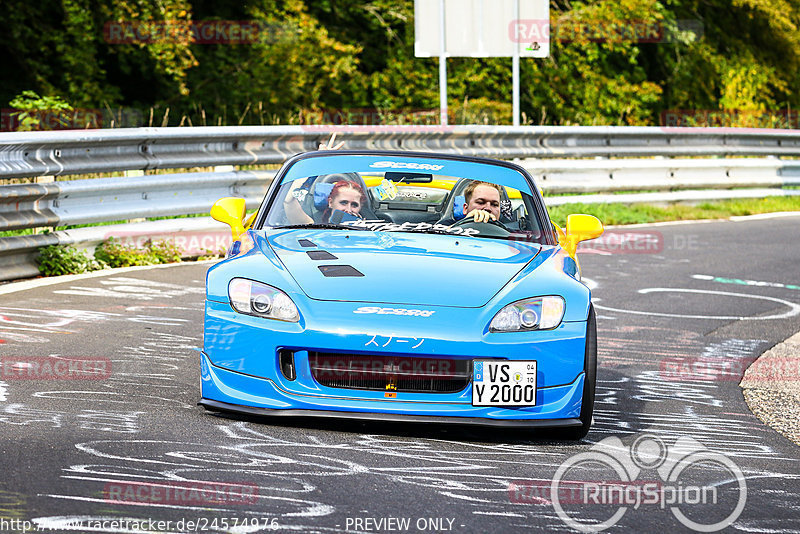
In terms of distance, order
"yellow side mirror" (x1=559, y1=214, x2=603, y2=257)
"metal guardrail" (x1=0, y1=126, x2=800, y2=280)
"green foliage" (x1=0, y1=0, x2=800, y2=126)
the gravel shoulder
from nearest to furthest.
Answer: the gravel shoulder, "yellow side mirror" (x1=559, y1=214, x2=603, y2=257), "metal guardrail" (x1=0, y1=126, x2=800, y2=280), "green foliage" (x1=0, y1=0, x2=800, y2=126)

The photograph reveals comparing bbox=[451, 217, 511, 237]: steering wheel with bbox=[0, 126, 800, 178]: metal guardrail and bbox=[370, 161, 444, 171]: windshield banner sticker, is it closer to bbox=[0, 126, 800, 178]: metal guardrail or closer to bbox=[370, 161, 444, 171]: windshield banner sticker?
bbox=[370, 161, 444, 171]: windshield banner sticker

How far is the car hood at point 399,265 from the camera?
493cm

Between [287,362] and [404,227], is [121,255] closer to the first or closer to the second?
[404,227]

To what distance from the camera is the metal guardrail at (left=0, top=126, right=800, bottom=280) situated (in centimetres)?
920

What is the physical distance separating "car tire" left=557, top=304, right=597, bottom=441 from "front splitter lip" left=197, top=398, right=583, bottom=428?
0.05m

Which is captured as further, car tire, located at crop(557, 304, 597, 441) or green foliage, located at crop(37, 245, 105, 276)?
green foliage, located at crop(37, 245, 105, 276)

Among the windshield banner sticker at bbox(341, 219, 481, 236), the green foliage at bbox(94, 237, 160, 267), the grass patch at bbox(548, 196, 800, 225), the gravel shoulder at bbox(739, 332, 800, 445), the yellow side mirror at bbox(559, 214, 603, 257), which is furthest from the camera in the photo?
the grass patch at bbox(548, 196, 800, 225)

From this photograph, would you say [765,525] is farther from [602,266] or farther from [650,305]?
[602,266]

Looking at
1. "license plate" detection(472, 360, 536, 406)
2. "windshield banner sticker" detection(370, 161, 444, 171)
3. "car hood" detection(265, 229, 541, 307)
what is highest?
"windshield banner sticker" detection(370, 161, 444, 171)

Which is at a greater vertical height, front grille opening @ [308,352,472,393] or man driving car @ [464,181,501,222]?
man driving car @ [464,181,501,222]

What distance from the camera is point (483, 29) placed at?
17797 mm

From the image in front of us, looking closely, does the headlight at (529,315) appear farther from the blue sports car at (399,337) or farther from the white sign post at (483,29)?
the white sign post at (483,29)

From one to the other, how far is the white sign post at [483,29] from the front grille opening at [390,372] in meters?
13.1

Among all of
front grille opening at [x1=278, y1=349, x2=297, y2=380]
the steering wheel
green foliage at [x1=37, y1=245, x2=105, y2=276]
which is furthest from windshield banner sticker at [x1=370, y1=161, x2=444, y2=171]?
green foliage at [x1=37, y1=245, x2=105, y2=276]
